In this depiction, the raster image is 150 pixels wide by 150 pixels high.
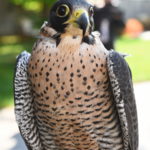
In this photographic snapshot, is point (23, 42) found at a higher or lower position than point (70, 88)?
higher

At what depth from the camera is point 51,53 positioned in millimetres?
2844

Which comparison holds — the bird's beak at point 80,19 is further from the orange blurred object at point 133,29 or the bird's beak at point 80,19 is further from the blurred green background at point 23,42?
the orange blurred object at point 133,29

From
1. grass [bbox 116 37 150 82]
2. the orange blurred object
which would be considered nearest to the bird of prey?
grass [bbox 116 37 150 82]

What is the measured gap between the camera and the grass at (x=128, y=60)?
32.1 ft

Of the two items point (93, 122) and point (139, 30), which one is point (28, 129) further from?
point (139, 30)

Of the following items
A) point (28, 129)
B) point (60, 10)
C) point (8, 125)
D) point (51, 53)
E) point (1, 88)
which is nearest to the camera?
point (60, 10)

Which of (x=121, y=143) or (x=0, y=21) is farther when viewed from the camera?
(x=0, y=21)

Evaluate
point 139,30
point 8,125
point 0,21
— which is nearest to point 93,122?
point 8,125

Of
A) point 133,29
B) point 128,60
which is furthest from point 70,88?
point 133,29

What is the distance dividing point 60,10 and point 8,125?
15.2 feet

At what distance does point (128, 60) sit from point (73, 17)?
35.8ft

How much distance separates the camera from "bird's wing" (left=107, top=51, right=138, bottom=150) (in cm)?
292

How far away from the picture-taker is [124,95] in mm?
3037

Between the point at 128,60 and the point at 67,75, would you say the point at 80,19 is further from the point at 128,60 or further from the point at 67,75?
the point at 128,60
